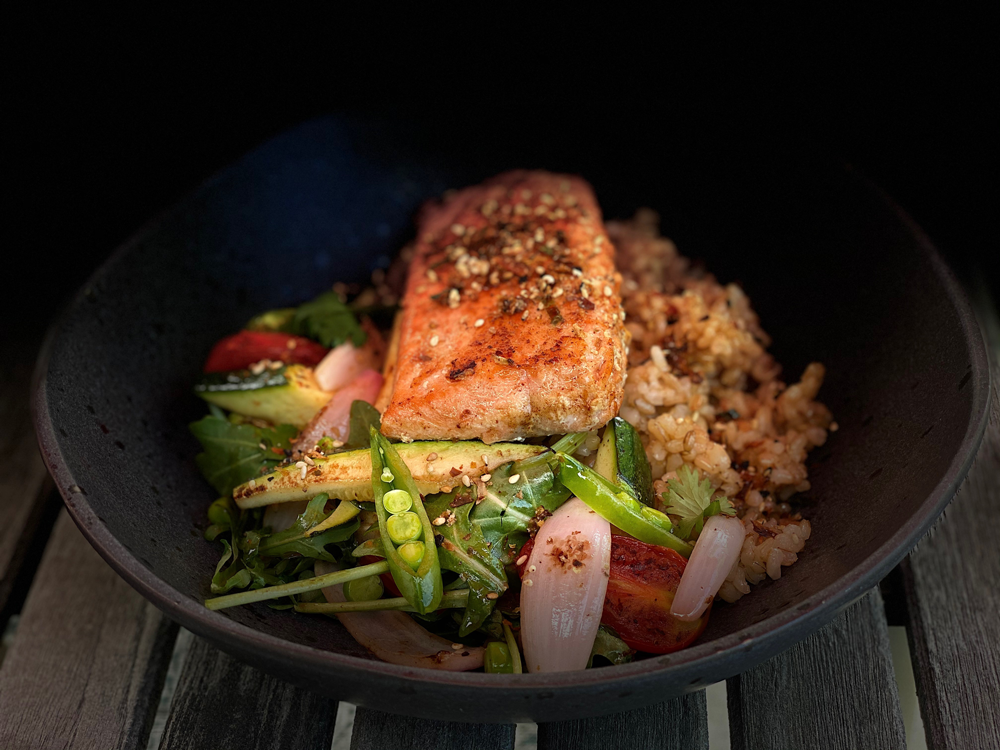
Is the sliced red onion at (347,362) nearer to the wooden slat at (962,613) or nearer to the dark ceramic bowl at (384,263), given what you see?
the dark ceramic bowl at (384,263)

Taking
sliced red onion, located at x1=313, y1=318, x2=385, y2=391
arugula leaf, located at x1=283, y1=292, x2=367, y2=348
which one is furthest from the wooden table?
arugula leaf, located at x1=283, y1=292, x2=367, y2=348

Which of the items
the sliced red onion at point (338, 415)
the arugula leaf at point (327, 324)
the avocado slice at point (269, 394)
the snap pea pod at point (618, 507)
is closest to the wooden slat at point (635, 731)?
the snap pea pod at point (618, 507)

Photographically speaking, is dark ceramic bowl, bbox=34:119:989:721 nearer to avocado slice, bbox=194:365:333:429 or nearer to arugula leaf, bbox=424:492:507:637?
avocado slice, bbox=194:365:333:429

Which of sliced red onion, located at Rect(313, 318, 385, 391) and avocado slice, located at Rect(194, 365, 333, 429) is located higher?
sliced red onion, located at Rect(313, 318, 385, 391)

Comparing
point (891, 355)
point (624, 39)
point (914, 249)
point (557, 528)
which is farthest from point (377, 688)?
point (624, 39)

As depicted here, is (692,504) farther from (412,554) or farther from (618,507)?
(412,554)

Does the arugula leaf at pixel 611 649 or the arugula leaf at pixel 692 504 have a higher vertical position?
the arugula leaf at pixel 692 504
